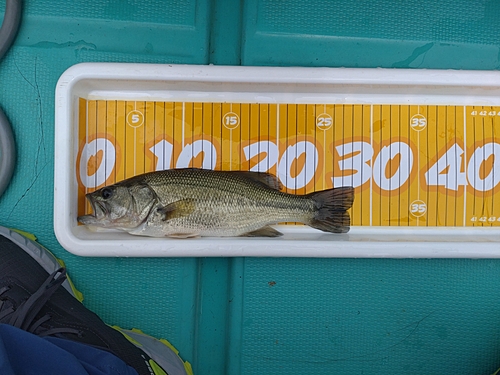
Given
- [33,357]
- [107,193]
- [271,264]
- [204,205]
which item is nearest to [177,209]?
[204,205]

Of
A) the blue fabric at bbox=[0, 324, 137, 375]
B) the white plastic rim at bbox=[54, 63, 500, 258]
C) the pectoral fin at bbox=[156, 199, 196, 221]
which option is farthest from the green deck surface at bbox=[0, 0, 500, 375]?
the blue fabric at bbox=[0, 324, 137, 375]

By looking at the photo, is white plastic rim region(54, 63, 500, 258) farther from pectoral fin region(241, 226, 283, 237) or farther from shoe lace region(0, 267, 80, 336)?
shoe lace region(0, 267, 80, 336)

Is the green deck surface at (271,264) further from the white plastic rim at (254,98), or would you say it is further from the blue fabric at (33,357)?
the blue fabric at (33,357)

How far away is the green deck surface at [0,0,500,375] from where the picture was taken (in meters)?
1.44

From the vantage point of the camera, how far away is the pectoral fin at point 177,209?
1.29m

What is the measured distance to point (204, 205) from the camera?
129 cm

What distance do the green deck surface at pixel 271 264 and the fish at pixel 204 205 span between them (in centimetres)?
20

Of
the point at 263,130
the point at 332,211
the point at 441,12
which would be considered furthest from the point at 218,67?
the point at 441,12

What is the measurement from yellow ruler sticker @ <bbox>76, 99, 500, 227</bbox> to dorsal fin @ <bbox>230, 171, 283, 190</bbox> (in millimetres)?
96

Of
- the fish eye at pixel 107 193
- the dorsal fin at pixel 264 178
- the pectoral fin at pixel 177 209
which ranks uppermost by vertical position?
the dorsal fin at pixel 264 178

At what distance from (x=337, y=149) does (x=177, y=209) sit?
0.63 meters

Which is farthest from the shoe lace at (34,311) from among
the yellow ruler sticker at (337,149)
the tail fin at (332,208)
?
the tail fin at (332,208)

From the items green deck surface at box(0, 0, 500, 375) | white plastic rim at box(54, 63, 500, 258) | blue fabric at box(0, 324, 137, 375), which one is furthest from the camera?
green deck surface at box(0, 0, 500, 375)

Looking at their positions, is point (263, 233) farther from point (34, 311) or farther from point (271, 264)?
point (34, 311)
